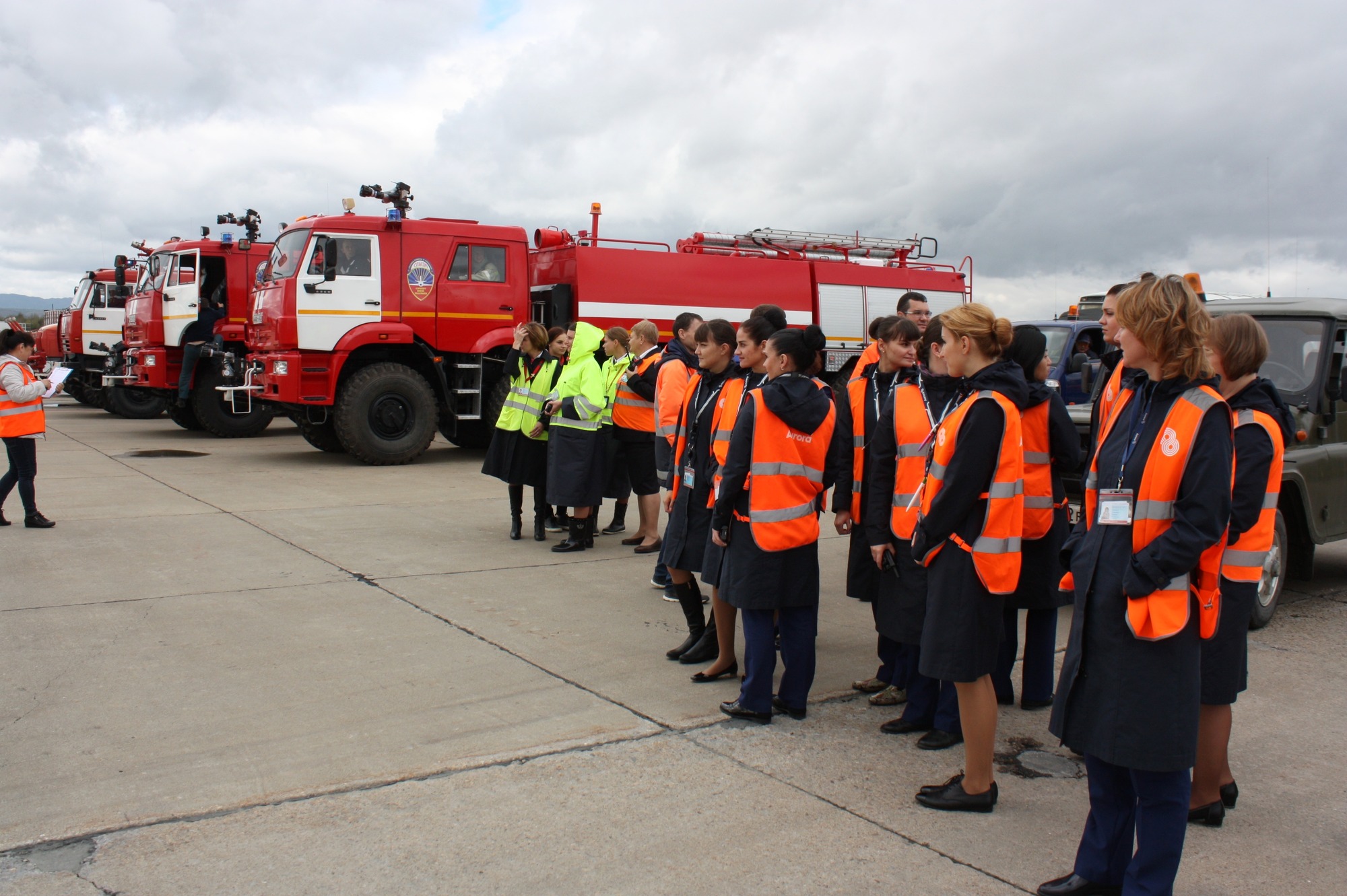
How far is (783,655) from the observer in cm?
454

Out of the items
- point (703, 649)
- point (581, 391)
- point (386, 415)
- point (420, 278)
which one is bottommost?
point (703, 649)

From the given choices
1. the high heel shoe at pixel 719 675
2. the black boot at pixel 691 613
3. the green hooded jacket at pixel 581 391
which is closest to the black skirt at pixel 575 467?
the green hooded jacket at pixel 581 391

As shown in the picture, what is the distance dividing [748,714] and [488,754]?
110 cm

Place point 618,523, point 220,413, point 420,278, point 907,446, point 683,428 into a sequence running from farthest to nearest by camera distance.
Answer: point 220,413
point 420,278
point 618,523
point 683,428
point 907,446

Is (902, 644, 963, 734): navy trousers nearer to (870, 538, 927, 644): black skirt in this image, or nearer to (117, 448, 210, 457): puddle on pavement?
(870, 538, 927, 644): black skirt

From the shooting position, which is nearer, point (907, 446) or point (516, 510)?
point (907, 446)

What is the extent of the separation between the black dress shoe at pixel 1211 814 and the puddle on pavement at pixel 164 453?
12.8m

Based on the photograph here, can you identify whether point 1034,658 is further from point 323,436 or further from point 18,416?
point 323,436

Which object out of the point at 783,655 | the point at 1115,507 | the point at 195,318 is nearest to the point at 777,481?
the point at 783,655

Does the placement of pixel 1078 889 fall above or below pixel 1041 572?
below

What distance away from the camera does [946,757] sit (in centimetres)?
412

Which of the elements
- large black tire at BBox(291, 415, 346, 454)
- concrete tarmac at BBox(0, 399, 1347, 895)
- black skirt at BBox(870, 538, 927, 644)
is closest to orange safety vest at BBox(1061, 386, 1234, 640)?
concrete tarmac at BBox(0, 399, 1347, 895)

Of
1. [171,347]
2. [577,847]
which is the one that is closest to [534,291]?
[171,347]

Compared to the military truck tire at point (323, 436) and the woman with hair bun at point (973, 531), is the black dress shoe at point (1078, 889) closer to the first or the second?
the woman with hair bun at point (973, 531)
